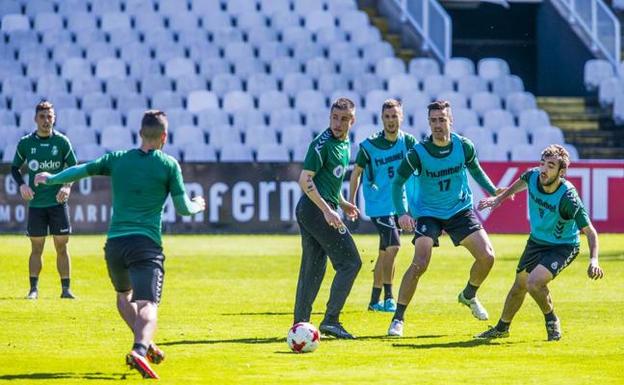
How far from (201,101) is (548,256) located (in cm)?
2000

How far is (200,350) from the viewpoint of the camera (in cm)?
1262

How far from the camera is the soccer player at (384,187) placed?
53.6 feet

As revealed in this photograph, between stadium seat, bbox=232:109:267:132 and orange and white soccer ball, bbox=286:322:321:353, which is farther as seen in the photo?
stadium seat, bbox=232:109:267:132

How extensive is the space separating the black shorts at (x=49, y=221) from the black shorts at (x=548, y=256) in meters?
6.19

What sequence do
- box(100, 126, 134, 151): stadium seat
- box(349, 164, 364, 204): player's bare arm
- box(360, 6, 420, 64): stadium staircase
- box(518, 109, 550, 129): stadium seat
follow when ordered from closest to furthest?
box(349, 164, 364, 204): player's bare arm, box(100, 126, 134, 151): stadium seat, box(518, 109, 550, 129): stadium seat, box(360, 6, 420, 64): stadium staircase

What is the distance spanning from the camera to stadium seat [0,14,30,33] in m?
34.7

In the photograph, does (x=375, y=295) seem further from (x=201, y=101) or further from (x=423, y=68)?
(x=423, y=68)

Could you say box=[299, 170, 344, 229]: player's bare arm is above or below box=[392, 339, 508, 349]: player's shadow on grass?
above

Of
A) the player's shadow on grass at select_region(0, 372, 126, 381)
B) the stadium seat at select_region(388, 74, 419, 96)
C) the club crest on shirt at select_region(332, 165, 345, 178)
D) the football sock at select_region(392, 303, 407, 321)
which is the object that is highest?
the stadium seat at select_region(388, 74, 419, 96)

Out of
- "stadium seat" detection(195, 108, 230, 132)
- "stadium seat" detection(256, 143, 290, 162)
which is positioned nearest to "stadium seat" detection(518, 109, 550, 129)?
"stadium seat" detection(256, 143, 290, 162)

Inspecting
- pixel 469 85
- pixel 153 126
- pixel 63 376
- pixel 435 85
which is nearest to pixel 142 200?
pixel 153 126

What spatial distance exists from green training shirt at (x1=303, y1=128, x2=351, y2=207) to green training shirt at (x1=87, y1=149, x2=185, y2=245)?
2.26m

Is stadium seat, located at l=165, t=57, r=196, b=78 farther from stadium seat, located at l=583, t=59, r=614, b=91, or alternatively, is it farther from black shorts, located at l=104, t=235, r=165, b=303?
black shorts, located at l=104, t=235, r=165, b=303

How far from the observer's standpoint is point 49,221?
17391mm
